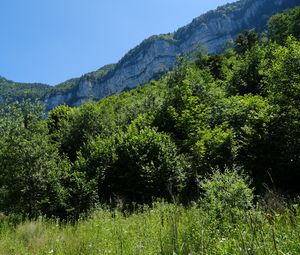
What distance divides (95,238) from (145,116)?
14149 mm

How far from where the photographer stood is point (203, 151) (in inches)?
599

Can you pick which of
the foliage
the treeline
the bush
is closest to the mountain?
the treeline

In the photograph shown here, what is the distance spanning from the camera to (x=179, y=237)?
17.2ft

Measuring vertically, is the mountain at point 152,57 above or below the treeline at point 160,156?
above

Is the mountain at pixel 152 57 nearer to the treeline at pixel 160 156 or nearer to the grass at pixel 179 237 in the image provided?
the treeline at pixel 160 156

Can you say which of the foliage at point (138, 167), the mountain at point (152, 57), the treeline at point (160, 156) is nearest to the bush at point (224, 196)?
the treeline at point (160, 156)

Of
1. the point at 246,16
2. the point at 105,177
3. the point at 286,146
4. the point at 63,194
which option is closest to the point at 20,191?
the point at 63,194

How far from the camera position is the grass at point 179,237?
3844mm

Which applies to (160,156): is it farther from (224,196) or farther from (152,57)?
(152,57)

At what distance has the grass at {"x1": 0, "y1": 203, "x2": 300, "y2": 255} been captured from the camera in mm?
3844

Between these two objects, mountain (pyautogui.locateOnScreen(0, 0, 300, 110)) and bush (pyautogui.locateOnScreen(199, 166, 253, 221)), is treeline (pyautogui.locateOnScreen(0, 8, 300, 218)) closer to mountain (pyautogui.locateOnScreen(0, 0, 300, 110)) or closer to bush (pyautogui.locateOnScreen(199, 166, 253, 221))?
bush (pyautogui.locateOnScreen(199, 166, 253, 221))

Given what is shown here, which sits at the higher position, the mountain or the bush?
the mountain

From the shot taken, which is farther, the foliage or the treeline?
the foliage

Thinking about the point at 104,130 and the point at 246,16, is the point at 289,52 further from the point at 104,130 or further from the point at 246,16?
the point at 246,16
